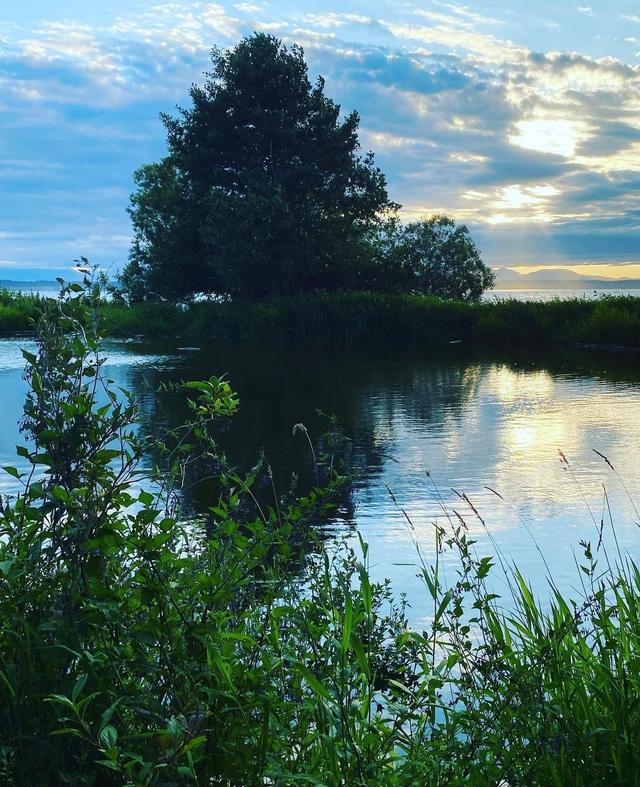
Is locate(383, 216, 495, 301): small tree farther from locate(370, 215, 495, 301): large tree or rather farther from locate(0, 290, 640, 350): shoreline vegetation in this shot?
locate(0, 290, 640, 350): shoreline vegetation

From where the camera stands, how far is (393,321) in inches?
1417

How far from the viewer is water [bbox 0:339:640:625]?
28.0 ft

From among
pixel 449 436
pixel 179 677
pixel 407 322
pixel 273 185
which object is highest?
pixel 273 185

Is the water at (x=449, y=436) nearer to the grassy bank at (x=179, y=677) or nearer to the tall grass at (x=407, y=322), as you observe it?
the grassy bank at (x=179, y=677)

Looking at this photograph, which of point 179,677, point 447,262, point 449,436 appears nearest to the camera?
point 179,677

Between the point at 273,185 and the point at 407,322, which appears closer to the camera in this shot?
the point at 407,322

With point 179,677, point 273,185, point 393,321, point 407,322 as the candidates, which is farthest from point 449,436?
point 273,185

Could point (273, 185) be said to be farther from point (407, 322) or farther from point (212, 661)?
Result: point (212, 661)

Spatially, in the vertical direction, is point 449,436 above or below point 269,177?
below

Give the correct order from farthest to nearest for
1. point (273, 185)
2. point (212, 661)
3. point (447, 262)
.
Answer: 1. point (447, 262)
2. point (273, 185)
3. point (212, 661)

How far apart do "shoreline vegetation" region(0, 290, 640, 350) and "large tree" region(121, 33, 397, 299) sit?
2983mm

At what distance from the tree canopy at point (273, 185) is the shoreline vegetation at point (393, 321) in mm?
2835

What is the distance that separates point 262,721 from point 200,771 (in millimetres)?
273

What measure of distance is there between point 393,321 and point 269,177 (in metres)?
12.2
